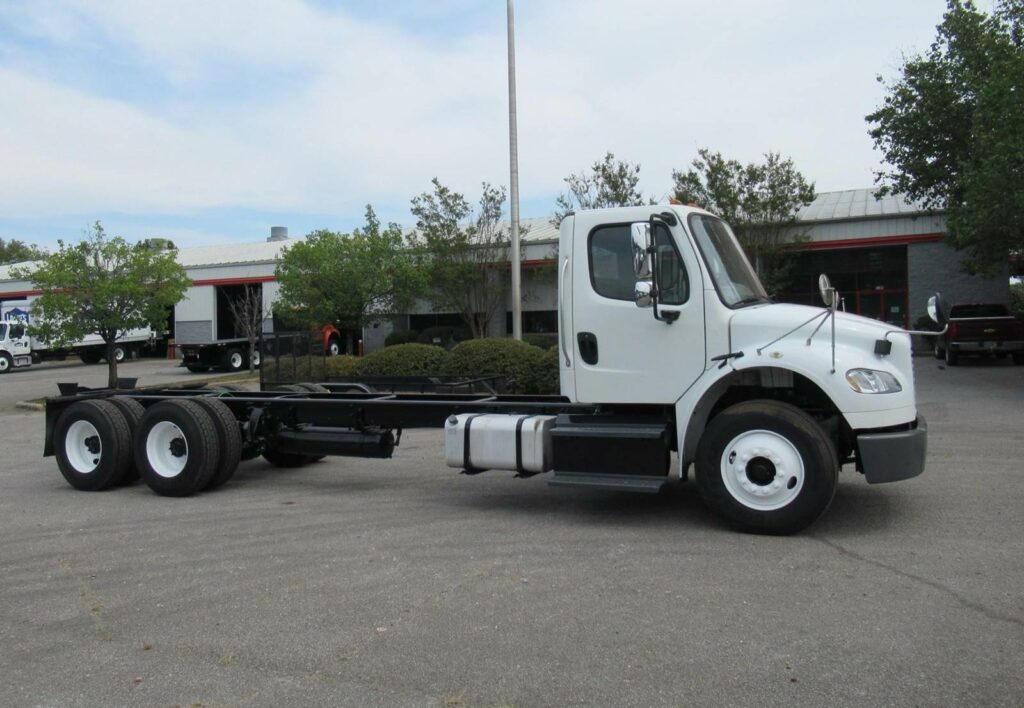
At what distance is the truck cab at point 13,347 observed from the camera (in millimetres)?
34062

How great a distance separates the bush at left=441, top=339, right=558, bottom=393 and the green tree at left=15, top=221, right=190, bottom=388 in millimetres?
9082

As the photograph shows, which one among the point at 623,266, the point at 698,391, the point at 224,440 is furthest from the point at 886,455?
the point at 224,440

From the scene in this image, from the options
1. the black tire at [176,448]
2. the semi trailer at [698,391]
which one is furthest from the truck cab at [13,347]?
the semi trailer at [698,391]

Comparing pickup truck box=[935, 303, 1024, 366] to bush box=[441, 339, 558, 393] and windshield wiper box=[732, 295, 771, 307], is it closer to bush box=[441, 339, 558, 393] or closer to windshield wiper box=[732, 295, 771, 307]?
bush box=[441, 339, 558, 393]

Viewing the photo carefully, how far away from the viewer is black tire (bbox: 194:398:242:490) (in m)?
8.78

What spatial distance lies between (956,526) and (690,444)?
83.9 inches

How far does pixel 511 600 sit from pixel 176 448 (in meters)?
5.08

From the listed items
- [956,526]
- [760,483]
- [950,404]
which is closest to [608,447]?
[760,483]

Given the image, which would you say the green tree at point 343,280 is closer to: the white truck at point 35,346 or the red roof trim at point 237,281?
the white truck at point 35,346

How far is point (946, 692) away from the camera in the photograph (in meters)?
3.85

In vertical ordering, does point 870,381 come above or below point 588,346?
below

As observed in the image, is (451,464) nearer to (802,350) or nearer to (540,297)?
(802,350)

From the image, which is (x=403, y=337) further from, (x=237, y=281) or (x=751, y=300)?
(x=751, y=300)

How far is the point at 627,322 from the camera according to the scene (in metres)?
6.94
